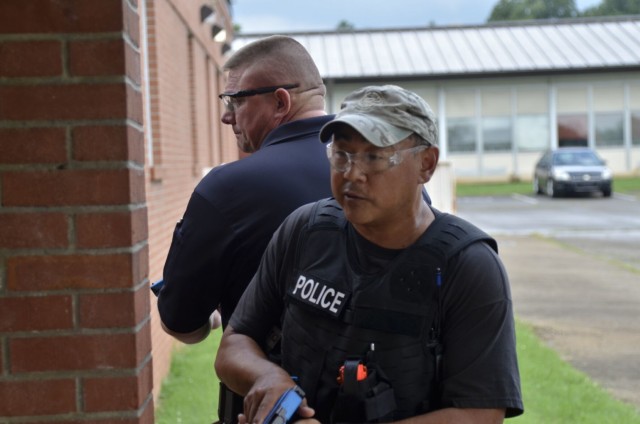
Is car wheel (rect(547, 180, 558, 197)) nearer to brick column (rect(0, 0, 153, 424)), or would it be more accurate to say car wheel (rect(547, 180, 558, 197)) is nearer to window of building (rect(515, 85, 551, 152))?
window of building (rect(515, 85, 551, 152))

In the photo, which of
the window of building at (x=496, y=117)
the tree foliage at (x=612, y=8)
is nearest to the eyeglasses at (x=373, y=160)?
the window of building at (x=496, y=117)

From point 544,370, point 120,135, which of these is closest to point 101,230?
point 120,135

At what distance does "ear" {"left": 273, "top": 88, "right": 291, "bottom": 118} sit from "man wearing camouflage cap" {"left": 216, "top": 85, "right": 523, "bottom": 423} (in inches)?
30.1

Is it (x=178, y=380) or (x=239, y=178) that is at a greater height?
(x=239, y=178)

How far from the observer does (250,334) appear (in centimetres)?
238

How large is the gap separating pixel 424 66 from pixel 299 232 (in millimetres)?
34474

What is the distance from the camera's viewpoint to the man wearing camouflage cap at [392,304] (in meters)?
2.03

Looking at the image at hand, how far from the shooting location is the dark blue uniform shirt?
8.61ft

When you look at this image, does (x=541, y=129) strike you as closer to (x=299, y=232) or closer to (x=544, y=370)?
(x=544, y=370)

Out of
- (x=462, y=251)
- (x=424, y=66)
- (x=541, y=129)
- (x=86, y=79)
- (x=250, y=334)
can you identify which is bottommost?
(x=250, y=334)

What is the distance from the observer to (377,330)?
2074 millimetres

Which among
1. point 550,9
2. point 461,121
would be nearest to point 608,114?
point 461,121

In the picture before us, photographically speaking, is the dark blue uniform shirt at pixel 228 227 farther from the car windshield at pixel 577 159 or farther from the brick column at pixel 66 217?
the car windshield at pixel 577 159

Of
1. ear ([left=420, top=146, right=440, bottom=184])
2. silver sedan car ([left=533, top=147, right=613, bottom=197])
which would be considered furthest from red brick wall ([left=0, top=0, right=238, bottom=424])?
silver sedan car ([left=533, top=147, right=613, bottom=197])
